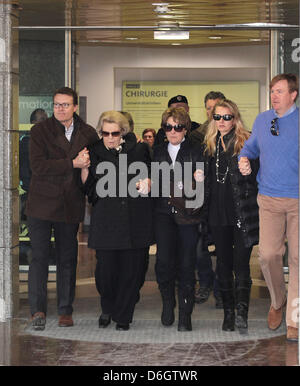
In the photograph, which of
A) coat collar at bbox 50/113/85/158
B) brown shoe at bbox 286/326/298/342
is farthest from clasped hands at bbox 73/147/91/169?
brown shoe at bbox 286/326/298/342

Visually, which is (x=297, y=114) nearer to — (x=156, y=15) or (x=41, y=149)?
(x=41, y=149)

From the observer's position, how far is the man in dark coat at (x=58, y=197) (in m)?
7.35

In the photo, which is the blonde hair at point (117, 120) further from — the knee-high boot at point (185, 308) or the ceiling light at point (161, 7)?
the ceiling light at point (161, 7)

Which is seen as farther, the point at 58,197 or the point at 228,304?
the point at 58,197

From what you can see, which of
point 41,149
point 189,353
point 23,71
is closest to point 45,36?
point 23,71

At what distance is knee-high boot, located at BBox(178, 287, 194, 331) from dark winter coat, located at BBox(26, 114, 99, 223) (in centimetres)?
109

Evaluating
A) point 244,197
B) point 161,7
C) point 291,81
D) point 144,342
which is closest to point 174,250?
point 244,197

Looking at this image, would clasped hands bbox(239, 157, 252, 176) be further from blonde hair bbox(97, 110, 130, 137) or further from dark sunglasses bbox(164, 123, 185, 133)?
blonde hair bbox(97, 110, 130, 137)

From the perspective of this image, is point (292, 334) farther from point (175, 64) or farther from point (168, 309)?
point (175, 64)

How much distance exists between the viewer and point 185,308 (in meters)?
7.25

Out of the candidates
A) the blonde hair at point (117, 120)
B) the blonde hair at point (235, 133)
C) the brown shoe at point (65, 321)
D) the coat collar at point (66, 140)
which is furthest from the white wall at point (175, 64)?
the brown shoe at point (65, 321)

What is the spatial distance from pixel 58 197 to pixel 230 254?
1511 millimetres

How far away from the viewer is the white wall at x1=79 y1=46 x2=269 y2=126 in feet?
38.3
